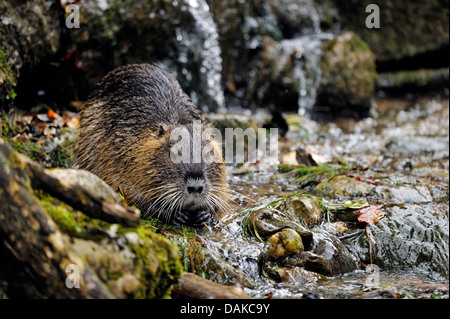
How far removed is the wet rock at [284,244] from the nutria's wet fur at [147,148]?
1.71 ft

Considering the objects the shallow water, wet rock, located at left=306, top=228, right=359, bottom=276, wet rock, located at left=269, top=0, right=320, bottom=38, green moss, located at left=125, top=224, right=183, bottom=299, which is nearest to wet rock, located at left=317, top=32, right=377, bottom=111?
wet rock, located at left=269, top=0, right=320, bottom=38

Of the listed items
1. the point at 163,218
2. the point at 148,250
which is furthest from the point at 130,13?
the point at 148,250

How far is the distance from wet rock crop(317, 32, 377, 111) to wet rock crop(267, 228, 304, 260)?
527cm

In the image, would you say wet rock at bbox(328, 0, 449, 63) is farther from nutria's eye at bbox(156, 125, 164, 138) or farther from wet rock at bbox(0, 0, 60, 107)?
nutria's eye at bbox(156, 125, 164, 138)

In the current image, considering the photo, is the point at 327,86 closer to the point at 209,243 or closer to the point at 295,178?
the point at 295,178

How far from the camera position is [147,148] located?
342 centimetres

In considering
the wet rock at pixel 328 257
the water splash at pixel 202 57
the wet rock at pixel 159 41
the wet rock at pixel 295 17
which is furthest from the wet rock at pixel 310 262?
the wet rock at pixel 295 17

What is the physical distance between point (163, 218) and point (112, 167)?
659mm

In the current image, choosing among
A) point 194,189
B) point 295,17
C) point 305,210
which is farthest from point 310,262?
point 295,17

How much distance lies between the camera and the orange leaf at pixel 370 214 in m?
3.47

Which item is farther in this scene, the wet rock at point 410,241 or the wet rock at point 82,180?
the wet rock at point 410,241

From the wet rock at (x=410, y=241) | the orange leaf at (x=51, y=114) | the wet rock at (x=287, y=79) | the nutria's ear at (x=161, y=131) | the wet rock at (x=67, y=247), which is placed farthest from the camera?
the wet rock at (x=287, y=79)

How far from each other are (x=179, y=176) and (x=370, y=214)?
4.89 ft

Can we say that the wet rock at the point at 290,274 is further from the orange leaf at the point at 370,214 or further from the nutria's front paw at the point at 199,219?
the orange leaf at the point at 370,214
